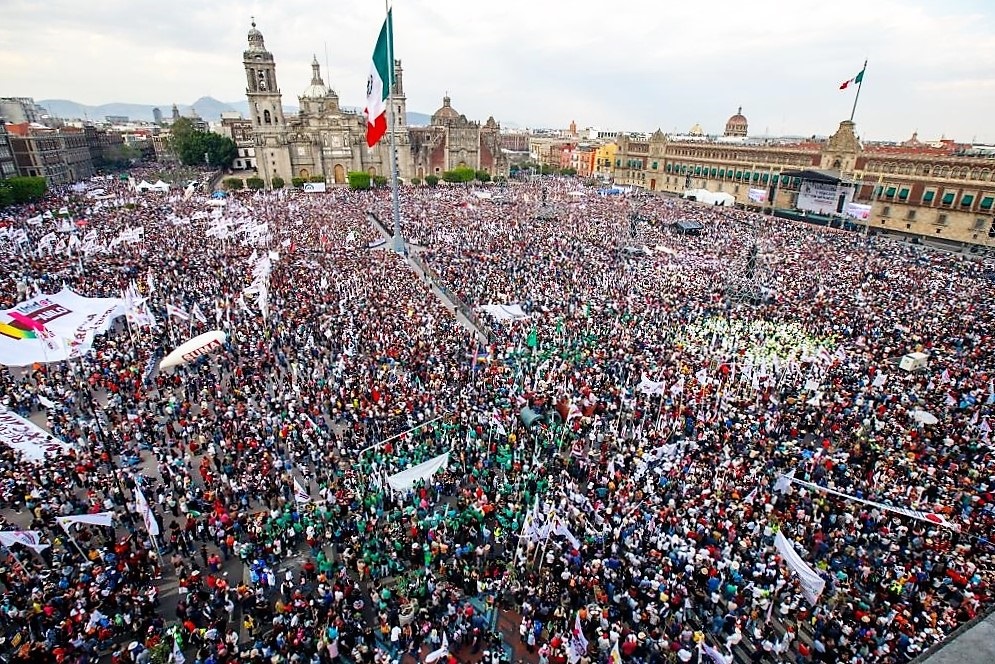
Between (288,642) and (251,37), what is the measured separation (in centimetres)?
7742

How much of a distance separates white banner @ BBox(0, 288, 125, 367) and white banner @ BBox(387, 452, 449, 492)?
11111 mm

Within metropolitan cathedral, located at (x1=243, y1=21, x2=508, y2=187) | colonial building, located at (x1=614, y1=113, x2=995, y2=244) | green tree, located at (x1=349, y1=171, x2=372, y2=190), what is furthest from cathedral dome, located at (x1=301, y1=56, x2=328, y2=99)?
colonial building, located at (x1=614, y1=113, x2=995, y2=244)

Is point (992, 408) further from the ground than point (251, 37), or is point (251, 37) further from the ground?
point (251, 37)

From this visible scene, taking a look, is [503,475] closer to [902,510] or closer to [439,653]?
[439,653]

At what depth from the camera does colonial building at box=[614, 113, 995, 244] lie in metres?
45.1

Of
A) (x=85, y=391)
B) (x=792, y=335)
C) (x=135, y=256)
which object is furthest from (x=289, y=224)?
(x=792, y=335)

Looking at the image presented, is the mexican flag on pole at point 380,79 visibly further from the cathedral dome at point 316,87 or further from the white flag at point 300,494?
the cathedral dome at point 316,87

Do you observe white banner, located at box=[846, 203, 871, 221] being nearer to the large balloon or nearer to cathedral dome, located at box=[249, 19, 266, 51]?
the large balloon

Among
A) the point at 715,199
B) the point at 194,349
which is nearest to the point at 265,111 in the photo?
the point at 715,199

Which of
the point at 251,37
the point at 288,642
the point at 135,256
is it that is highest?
the point at 251,37

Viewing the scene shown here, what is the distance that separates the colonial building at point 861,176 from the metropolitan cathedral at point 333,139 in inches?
1072

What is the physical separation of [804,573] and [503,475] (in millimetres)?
7126

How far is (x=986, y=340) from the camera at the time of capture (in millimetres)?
21391

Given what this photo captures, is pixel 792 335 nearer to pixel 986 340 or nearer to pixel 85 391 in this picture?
pixel 986 340
